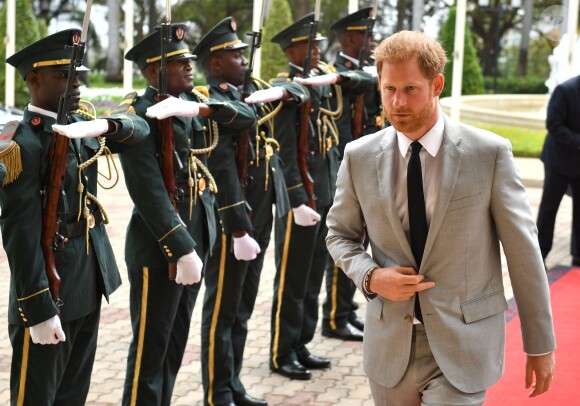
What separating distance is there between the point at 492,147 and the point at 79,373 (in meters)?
1.81

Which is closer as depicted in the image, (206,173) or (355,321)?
(206,173)

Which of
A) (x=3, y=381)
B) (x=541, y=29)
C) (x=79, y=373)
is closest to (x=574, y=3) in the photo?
(x=3, y=381)

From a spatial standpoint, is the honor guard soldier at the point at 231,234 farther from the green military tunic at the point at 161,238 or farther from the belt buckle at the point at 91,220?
the belt buckle at the point at 91,220

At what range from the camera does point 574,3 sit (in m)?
13.8

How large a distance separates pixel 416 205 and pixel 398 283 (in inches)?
9.4

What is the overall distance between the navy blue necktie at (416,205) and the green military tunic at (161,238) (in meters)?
1.29

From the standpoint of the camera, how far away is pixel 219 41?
502 cm

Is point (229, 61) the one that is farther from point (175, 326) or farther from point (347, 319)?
point (347, 319)

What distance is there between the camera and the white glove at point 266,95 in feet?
16.5

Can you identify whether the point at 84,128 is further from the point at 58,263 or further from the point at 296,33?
the point at 296,33

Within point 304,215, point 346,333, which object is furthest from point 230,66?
point 346,333

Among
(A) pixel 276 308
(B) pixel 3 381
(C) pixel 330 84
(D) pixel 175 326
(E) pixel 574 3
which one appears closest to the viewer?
(D) pixel 175 326

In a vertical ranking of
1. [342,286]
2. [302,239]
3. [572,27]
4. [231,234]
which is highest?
[572,27]

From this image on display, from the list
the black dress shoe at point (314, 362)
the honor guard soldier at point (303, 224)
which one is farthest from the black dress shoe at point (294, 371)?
the black dress shoe at point (314, 362)
